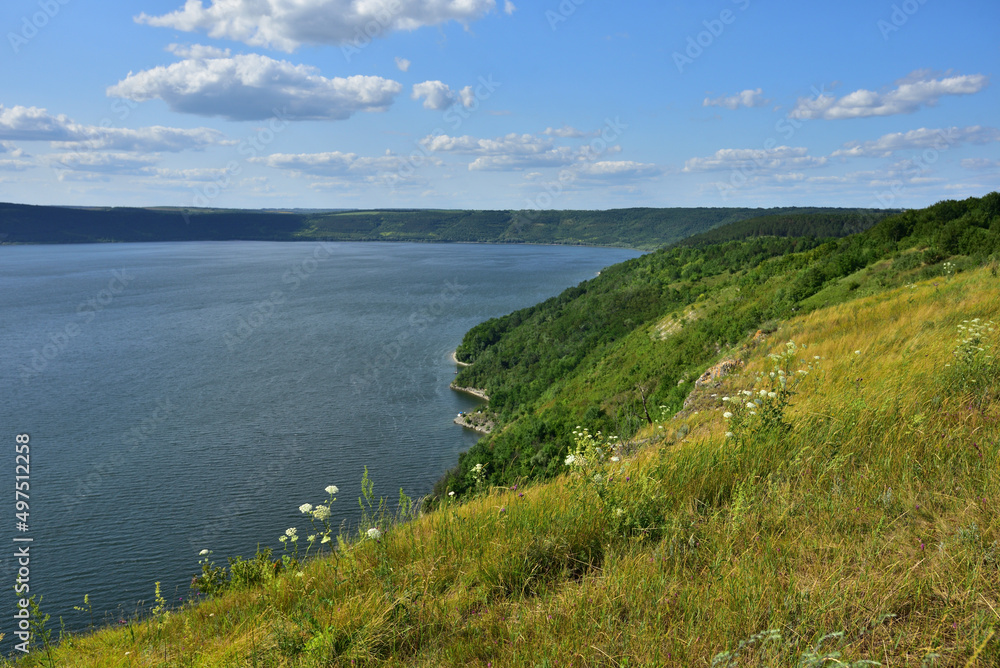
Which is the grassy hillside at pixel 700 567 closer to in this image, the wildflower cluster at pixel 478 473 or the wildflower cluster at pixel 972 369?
the wildflower cluster at pixel 972 369

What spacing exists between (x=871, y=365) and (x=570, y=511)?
17.8 feet

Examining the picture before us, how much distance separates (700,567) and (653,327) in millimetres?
44493

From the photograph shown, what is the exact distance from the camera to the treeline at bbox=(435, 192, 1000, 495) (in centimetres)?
2428

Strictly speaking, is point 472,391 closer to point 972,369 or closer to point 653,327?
point 653,327

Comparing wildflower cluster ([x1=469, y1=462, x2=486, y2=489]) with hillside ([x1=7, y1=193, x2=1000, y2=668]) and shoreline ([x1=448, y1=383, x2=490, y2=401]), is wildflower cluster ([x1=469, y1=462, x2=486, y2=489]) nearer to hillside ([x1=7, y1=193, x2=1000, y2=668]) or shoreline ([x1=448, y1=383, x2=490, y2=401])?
hillside ([x1=7, y1=193, x2=1000, y2=668])

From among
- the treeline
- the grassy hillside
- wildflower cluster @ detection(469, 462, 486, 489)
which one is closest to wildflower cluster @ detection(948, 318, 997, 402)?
the grassy hillside

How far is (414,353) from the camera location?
2906 inches

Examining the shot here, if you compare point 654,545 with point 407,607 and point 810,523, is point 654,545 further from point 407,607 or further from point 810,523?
point 407,607

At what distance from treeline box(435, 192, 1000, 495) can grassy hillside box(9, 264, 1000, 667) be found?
2.00 meters

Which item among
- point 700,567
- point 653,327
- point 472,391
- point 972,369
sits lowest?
point 472,391

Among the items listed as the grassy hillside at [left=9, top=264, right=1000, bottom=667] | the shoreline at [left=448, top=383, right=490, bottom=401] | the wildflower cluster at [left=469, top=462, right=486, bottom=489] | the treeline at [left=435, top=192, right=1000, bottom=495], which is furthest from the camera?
the shoreline at [left=448, top=383, right=490, bottom=401]

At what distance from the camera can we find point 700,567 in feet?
11.2

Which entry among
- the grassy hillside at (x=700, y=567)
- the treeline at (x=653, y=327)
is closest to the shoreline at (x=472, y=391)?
the treeline at (x=653, y=327)

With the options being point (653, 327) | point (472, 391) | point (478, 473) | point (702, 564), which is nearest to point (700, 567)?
point (702, 564)
